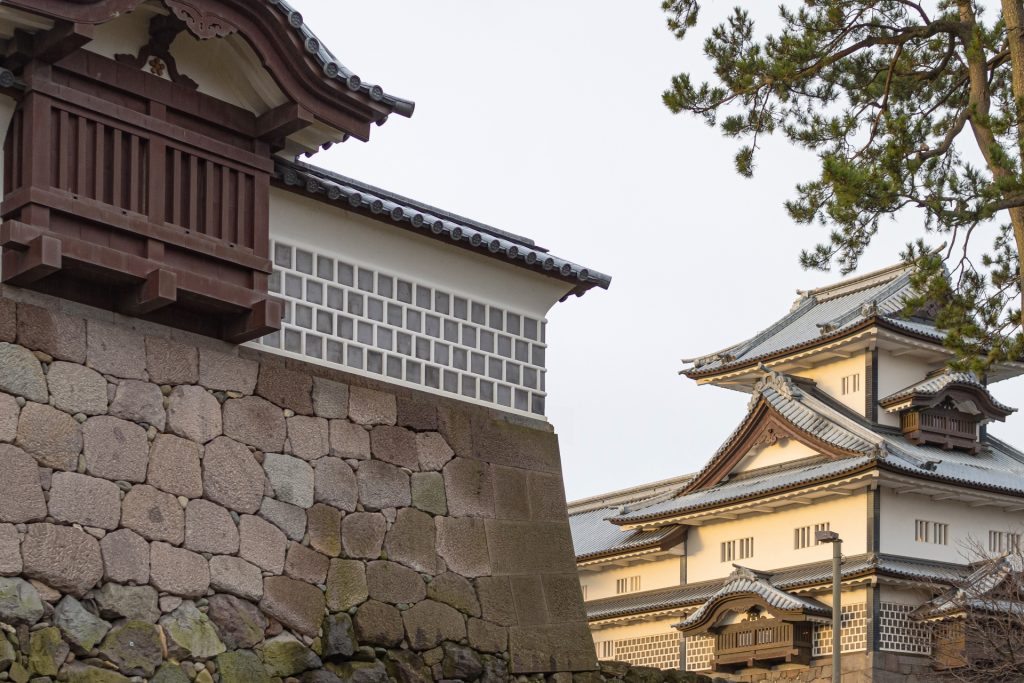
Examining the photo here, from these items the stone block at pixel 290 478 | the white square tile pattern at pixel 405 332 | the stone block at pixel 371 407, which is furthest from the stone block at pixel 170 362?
the stone block at pixel 371 407

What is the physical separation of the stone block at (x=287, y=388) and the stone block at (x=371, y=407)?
14.4 inches

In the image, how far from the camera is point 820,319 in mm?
33031

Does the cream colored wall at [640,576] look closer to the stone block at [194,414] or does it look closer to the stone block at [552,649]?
the stone block at [552,649]

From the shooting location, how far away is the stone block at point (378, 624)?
10.5 m

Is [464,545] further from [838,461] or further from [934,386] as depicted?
[934,386]

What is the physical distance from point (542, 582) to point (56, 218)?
474 cm

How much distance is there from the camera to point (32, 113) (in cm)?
930

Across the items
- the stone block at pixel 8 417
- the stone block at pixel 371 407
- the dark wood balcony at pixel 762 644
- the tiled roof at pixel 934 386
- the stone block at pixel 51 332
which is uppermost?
the tiled roof at pixel 934 386

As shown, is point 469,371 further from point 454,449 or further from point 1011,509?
point 1011,509

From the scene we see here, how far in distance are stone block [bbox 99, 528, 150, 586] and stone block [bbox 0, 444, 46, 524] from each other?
0.47m

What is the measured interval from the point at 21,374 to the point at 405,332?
126 inches

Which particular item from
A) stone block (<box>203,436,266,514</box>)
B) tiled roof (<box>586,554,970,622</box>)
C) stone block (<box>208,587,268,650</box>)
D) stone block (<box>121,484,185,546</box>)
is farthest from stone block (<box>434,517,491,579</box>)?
tiled roof (<box>586,554,970,622</box>)

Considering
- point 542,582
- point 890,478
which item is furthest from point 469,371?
point 890,478

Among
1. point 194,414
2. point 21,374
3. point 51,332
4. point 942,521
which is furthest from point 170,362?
point 942,521
